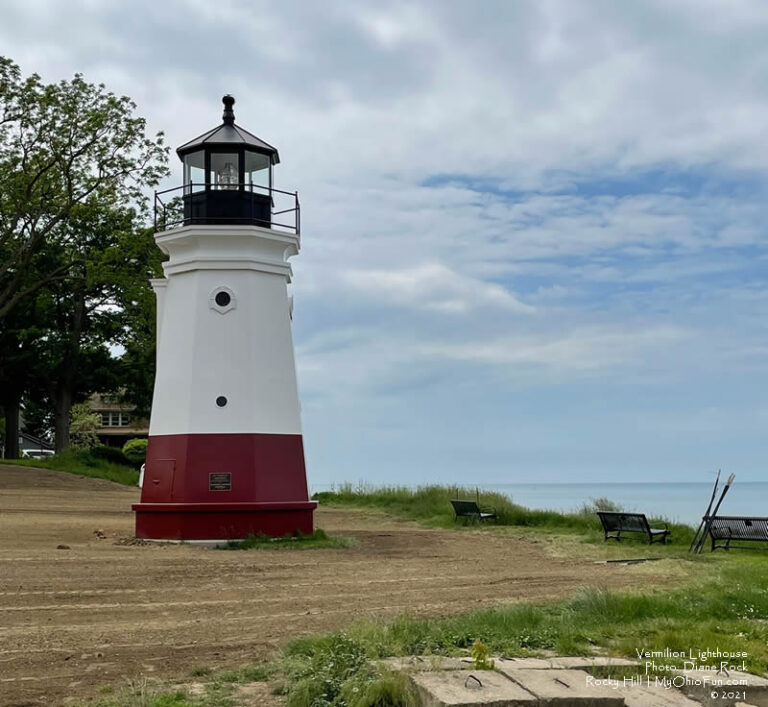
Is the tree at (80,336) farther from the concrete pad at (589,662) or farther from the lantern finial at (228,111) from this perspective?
the concrete pad at (589,662)

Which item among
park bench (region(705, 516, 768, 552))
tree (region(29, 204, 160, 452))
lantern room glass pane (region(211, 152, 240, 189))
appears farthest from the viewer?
tree (region(29, 204, 160, 452))

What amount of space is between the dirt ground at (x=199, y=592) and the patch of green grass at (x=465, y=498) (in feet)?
8.54

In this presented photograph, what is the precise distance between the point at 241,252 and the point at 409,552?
6.62m

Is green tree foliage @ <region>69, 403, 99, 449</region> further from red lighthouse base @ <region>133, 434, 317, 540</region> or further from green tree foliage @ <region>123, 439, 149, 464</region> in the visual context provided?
red lighthouse base @ <region>133, 434, 317, 540</region>

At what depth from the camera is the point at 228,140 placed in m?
19.6

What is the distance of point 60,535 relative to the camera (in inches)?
765

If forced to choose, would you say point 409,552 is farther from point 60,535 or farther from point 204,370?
point 60,535

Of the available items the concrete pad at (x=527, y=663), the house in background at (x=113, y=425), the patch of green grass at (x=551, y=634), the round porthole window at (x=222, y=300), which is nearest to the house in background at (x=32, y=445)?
the house in background at (x=113, y=425)

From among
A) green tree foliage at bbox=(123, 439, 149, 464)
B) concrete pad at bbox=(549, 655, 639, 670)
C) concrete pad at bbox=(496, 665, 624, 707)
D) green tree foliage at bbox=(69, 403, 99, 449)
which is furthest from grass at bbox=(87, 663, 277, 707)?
green tree foliage at bbox=(69, 403, 99, 449)

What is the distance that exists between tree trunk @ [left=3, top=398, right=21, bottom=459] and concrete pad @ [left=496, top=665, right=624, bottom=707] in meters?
42.0

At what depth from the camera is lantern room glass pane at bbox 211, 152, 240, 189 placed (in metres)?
19.9

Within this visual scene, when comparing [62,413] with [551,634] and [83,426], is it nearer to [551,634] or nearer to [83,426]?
[83,426]

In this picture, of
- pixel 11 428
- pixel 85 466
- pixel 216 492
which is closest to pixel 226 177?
pixel 216 492

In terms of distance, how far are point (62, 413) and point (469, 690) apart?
133 feet
